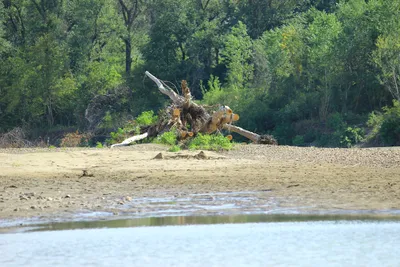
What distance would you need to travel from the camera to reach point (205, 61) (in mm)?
56125

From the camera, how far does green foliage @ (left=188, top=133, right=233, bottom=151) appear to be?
78.2ft

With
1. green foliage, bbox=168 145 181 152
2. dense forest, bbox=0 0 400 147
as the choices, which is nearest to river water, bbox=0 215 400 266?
green foliage, bbox=168 145 181 152

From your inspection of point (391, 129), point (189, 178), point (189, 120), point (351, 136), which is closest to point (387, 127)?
point (391, 129)

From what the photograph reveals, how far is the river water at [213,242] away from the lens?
34.7 feet

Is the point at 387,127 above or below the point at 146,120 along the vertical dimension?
above

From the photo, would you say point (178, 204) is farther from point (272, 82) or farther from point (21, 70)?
point (21, 70)

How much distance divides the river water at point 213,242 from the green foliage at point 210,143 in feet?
35.1

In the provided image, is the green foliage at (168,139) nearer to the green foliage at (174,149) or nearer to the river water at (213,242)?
the green foliage at (174,149)

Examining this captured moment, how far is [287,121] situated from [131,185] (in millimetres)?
28195

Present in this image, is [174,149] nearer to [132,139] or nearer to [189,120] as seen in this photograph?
[132,139]

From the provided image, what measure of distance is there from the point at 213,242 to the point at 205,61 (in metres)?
44.9

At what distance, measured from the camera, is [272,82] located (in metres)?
48.7

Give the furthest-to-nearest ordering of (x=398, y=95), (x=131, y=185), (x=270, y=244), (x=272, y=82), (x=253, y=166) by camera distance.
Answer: (x=272, y=82) → (x=398, y=95) → (x=253, y=166) → (x=131, y=185) → (x=270, y=244)

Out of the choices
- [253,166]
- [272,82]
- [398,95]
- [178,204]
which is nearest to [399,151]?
[253,166]
